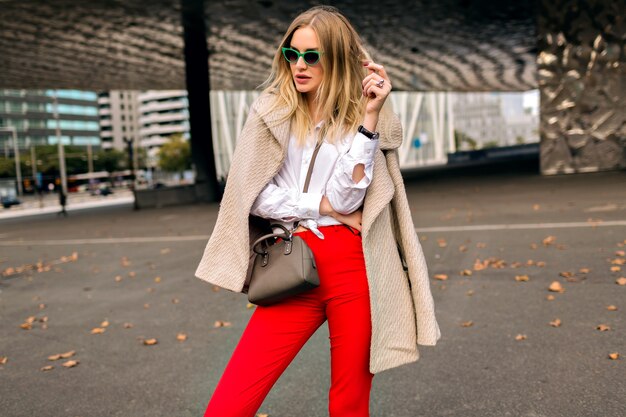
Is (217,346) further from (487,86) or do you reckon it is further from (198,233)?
(487,86)

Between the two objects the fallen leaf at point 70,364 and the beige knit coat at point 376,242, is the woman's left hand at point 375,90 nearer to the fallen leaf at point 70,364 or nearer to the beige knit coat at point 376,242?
the beige knit coat at point 376,242

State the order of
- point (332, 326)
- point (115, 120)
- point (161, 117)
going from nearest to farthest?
point (332, 326)
point (161, 117)
point (115, 120)

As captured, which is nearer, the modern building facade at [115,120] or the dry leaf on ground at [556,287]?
the dry leaf on ground at [556,287]

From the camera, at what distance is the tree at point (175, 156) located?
100562mm

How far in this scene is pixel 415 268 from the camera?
2141 millimetres

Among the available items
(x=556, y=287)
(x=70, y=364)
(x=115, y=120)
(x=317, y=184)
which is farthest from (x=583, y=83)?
(x=115, y=120)

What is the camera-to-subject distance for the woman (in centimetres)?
202

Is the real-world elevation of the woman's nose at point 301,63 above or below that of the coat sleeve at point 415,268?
above

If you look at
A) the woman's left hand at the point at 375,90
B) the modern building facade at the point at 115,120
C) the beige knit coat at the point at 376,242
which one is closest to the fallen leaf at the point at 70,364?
the beige knit coat at the point at 376,242

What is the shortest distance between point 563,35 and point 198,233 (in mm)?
14579

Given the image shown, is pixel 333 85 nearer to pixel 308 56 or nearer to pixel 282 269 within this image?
pixel 308 56

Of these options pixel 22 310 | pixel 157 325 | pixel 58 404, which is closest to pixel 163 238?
pixel 22 310

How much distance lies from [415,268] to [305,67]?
2.62ft

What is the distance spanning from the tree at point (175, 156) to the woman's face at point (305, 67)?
99.7 meters
